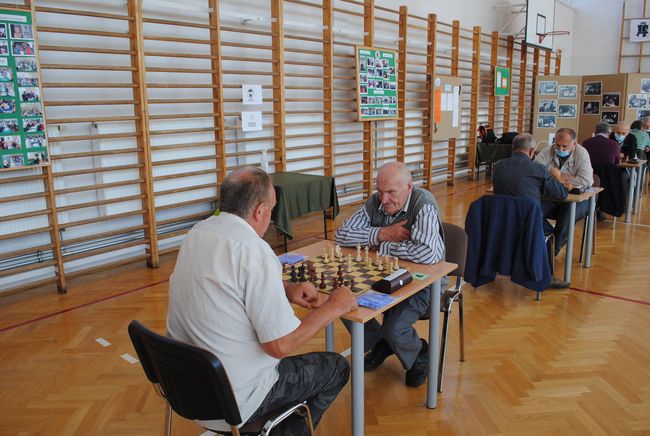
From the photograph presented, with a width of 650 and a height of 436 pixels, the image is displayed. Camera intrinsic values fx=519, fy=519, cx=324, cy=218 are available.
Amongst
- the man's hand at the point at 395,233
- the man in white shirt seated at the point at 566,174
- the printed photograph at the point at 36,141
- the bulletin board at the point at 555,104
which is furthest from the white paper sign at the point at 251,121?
the bulletin board at the point at 555,104

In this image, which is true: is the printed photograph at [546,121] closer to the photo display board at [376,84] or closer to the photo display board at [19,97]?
the photo display board at [376,84]

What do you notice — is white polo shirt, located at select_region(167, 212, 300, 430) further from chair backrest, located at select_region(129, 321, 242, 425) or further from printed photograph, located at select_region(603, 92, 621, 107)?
printed photograph, located at select_region(603, 92, 621, 107)

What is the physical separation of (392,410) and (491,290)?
1.98 m

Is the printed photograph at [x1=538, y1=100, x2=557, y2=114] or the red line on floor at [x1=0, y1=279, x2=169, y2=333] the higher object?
the printed photograph at [x1=538, y1=100, x2=557, y2=114]

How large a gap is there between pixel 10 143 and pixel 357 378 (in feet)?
11.0

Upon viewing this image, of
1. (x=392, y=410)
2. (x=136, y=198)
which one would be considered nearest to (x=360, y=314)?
(x=392, y=410)

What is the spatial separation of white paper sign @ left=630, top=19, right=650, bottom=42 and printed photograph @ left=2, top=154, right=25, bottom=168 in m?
14.2

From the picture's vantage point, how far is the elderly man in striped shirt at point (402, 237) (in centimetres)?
252

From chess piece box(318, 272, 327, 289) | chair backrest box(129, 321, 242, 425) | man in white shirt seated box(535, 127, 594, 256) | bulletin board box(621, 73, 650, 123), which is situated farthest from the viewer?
bulletin board box(621, 73, 650, 123)

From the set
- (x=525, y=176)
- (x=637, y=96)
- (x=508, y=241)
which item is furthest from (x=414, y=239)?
(x=637, y=96)

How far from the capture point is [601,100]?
11.7 metres

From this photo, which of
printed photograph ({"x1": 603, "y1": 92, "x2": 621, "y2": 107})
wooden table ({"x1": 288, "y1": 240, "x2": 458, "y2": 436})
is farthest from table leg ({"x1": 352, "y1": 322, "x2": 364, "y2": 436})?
printed photograph ({"x1": 603, "y1": 92, "x2": 621, "y2": 107})

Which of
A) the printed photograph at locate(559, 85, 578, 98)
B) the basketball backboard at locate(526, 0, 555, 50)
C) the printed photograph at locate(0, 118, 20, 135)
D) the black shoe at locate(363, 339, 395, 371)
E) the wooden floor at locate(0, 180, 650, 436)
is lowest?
the wooden floor at locate(0, 180, 650, 436)

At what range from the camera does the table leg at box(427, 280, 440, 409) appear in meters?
2.49
